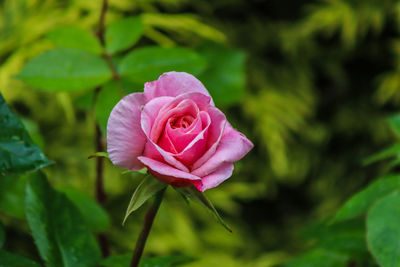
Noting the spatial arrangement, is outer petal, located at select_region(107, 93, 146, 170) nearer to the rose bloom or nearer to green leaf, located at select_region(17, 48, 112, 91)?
the rose bloom

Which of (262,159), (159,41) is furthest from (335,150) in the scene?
(159,41)

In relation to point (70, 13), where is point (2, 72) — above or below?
Answer: below

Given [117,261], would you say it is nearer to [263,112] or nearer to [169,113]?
[169,113]

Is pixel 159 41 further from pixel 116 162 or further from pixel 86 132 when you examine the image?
pixel 116 162

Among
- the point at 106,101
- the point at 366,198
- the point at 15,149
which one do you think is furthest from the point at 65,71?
the point at 366,198

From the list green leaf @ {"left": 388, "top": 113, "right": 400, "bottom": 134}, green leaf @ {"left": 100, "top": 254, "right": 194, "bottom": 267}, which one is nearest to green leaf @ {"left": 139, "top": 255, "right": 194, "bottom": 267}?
green leaf @ {"left": 100, "top": 254, "right": 194, "bottom": 267}

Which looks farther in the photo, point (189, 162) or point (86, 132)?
point (86, 132)
